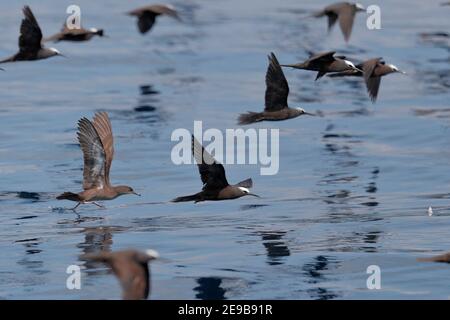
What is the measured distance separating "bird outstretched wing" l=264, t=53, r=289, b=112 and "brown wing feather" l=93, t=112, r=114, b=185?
287 centimetres

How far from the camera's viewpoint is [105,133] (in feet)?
72.8

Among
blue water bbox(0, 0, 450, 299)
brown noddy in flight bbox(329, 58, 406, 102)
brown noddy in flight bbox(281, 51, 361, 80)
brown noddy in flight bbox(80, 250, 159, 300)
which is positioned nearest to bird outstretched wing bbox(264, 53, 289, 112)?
brown noddy in flight bbox(281, 51, 361, 80)

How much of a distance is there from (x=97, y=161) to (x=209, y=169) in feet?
6.06

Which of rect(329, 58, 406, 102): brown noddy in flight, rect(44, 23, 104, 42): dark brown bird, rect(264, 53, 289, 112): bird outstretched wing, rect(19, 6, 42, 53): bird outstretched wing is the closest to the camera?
rect(264, 53, 289, 112): bird outstretched wing

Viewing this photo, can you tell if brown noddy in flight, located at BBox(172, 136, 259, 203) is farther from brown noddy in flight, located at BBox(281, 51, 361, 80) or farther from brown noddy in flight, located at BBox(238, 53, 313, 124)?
brown noddy in flight, located at BBox(281, 51, 361, 80)

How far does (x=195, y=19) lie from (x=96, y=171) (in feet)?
82.5

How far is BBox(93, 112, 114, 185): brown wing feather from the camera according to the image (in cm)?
2164

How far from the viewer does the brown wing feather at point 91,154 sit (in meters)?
21.2

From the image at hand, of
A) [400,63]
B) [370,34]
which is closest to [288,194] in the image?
[400,63]

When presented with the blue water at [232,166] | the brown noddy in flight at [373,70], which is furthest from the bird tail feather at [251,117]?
the brown noddy in flight at [373,70]

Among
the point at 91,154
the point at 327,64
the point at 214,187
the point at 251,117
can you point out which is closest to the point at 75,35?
the point at 251,117

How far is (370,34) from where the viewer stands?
43.8 metres

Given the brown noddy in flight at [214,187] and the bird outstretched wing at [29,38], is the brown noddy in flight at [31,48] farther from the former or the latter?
the brown noddy in flight at [214,187]
